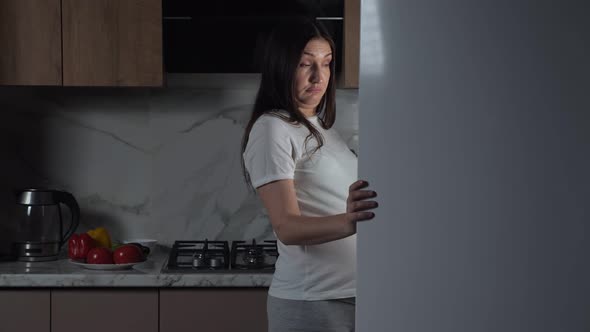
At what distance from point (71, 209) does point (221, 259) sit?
573 millimetres

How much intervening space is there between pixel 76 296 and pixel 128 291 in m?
0.15

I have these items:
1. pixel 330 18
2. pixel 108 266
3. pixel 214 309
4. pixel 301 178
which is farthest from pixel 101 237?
pixel 301 178

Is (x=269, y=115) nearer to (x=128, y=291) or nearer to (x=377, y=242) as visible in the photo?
(x=377, y=242)

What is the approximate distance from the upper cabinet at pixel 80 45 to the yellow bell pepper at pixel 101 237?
0.49m

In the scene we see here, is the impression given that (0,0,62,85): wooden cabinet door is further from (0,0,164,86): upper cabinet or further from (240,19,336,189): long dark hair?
(240,19,336,189): long dark hair

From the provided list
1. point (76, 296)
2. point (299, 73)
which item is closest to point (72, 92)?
point (76, 296)

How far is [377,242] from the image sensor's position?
2.92ft

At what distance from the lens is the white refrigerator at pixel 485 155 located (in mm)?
847

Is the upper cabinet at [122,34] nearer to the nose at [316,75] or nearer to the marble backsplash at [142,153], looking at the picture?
the marble backsplash at [142,153]

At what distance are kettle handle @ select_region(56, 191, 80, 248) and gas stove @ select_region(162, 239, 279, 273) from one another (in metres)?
0.33

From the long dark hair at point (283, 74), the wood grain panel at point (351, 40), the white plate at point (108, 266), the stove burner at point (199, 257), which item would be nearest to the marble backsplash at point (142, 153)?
the stove burner at point (199, 257)

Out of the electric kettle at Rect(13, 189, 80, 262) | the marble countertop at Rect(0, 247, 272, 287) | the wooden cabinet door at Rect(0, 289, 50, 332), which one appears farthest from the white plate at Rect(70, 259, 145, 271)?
the electric kettle at Rect(13, 189, 80, 262)

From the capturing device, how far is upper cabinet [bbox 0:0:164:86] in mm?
2262

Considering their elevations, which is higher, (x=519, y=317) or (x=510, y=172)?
(x=510, y=172)
